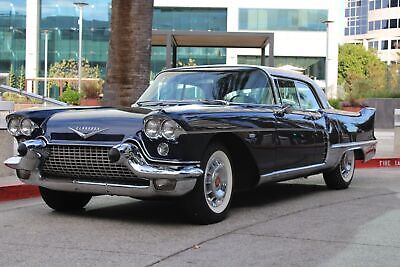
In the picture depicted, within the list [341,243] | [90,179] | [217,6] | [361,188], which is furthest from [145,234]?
[217,6]

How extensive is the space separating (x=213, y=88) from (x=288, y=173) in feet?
4.71

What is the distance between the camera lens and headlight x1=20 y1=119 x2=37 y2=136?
21.7ft

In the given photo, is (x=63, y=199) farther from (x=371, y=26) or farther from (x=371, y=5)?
(x=371, y=5)

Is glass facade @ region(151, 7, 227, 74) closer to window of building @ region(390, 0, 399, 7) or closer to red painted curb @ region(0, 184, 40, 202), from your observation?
window of building @ region(390, 0, 399, 7)

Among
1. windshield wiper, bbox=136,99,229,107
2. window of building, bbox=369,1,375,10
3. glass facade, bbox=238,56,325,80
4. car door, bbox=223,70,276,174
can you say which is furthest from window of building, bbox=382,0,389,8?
windshield wiper, bbox=136,99,229,107

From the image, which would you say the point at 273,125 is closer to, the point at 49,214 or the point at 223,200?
the point at 223,200

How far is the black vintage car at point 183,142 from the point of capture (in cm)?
601

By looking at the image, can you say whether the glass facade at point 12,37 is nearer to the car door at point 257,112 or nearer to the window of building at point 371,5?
the car door at point 257,112

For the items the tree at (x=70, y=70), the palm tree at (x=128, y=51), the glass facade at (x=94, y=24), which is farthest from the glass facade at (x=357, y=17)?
the palm tree at (x=128, y=51)

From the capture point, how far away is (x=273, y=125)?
7.38 meters

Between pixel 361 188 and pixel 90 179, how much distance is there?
16.7 feet

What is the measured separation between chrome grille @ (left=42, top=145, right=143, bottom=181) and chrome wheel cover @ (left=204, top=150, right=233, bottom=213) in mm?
836

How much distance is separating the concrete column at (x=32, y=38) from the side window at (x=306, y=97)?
6115 cm

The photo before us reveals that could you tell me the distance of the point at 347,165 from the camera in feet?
31.9
